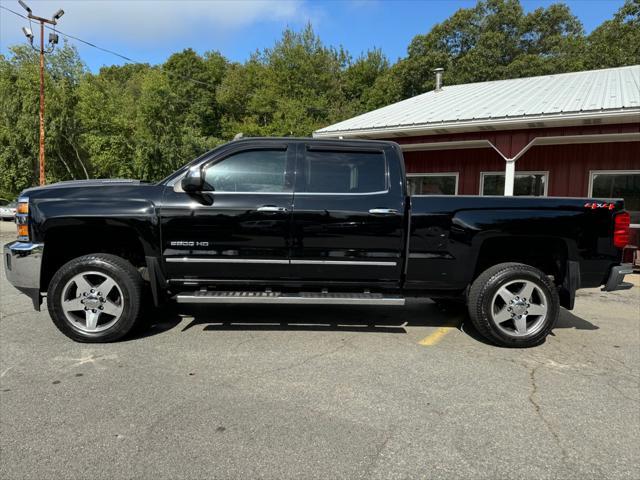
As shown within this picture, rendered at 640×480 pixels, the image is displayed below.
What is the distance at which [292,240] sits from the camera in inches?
172

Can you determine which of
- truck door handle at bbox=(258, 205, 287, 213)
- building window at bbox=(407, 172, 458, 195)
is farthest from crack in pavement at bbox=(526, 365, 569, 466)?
building window at bbox=(407, 172, 458, 195)

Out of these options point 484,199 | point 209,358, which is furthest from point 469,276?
point 209,358

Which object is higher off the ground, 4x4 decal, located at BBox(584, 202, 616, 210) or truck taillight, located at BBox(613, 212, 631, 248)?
4x4 decal, located at BBox(584, 202, 616, 210)

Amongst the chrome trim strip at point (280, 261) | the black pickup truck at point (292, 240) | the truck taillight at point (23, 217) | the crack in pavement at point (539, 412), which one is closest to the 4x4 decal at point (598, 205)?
the black pickup truck at point (292, 240)

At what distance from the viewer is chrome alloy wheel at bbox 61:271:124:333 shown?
428 cm

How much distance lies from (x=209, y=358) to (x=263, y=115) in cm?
4101

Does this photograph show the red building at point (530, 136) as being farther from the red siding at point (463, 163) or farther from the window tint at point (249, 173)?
the window tint at point (249, 173)

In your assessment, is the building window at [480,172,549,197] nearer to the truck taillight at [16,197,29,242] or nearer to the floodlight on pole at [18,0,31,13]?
the truck taillight at [16,197,29,242]

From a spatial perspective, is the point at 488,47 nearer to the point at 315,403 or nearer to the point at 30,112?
the point at 30,112

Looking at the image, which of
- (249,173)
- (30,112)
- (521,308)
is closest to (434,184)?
(521,308)

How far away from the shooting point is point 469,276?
450 centimetres

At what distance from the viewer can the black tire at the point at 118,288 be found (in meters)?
4.25

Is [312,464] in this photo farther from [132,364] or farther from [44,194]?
[44,194]

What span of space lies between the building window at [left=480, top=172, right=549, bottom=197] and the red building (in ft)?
0.08
